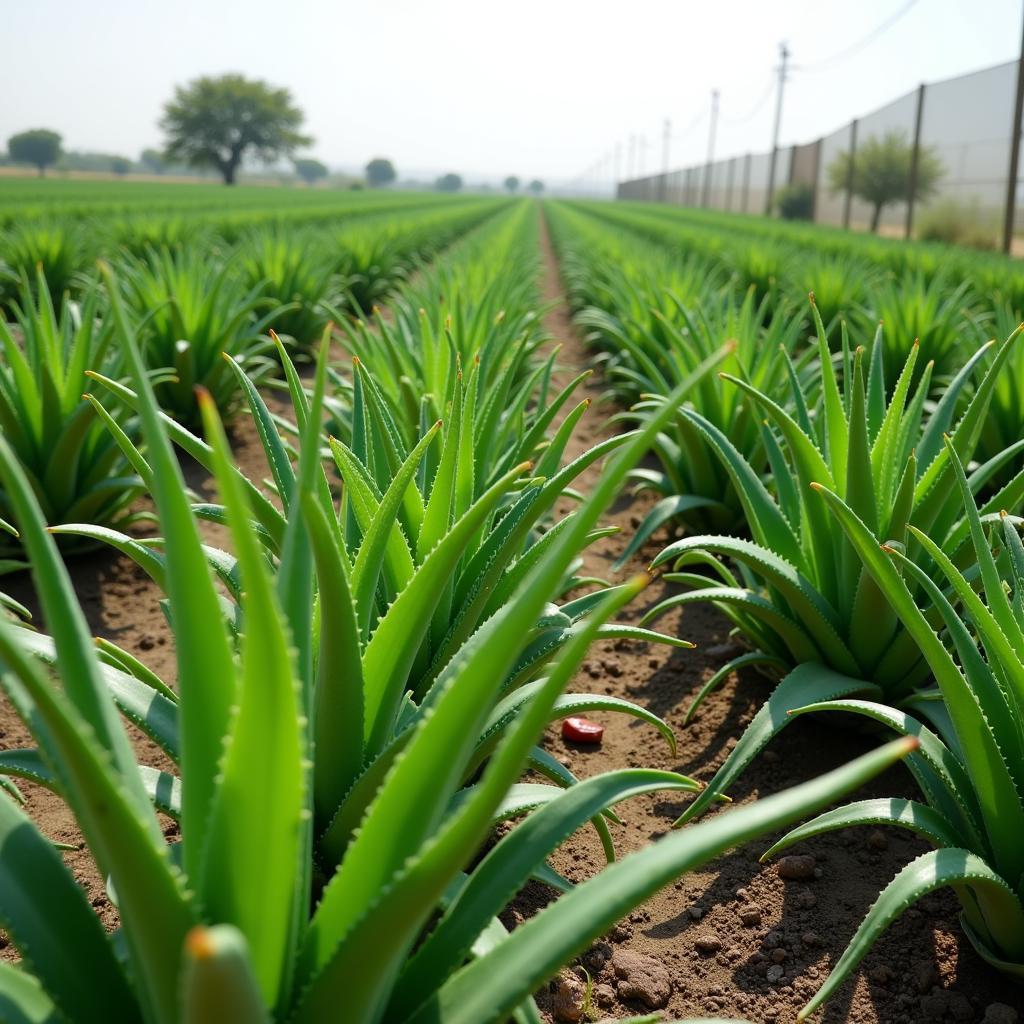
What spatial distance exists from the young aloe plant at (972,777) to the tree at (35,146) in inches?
4662

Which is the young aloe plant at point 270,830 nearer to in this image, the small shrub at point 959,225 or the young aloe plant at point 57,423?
the young aloe plant at point 57,423

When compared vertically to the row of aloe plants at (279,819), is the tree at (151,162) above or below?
above

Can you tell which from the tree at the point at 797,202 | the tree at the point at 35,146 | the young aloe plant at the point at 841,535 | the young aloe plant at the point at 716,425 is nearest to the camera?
the young aloe plant at the point at 841,535

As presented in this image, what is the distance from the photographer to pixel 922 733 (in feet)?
4.90

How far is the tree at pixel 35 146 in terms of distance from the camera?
337ft

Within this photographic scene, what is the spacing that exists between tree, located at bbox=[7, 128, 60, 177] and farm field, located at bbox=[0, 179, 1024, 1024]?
11718 cm

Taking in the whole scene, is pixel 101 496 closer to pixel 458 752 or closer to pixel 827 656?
pixel 827 656

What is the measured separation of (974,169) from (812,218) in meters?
10.4

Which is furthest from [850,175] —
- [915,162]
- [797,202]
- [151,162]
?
[151,162]

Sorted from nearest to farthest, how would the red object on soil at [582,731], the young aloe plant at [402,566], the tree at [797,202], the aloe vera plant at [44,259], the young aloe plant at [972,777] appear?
the young aloe plant at [402,566], the young aloe plant at [972,777], the red object on soil at [582,731], the aloe vera plant at [44,259], the tree at [797,202]

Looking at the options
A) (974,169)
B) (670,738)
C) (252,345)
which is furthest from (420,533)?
(974,169)

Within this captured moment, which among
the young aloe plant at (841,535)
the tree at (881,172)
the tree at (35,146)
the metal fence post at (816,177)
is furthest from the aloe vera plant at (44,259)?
the tree at (35,146)

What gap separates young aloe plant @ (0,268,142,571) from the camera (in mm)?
2791

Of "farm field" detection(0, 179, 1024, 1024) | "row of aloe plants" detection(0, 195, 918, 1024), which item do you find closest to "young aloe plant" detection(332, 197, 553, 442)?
"farm field" detection(0, 179, 1024, 1024)
